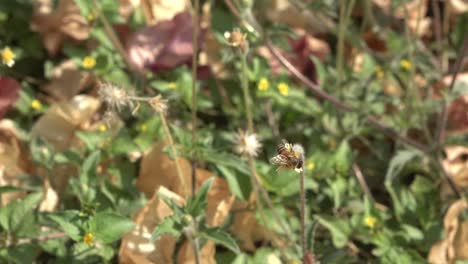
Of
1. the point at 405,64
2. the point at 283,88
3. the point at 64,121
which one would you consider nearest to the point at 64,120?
the point at 64,121

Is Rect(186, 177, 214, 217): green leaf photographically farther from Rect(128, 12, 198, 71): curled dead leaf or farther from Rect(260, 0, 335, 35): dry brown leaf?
Rect(260, 0, 335, 35): dry brown leaf

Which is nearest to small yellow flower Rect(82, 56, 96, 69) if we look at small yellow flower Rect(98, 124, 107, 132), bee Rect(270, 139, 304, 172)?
small yellow flower Rect(98, 124, 107, 132)

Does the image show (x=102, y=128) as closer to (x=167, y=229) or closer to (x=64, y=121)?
(x=64, y=121)

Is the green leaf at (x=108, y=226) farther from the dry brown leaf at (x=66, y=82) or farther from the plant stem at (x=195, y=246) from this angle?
the dry brown leaf at (x=66, y=82)

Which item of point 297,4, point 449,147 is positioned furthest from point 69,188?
point 449,147

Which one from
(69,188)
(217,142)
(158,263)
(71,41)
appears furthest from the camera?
(71,41)

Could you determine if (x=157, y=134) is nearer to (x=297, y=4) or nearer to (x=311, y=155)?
(x=311, y=155)
